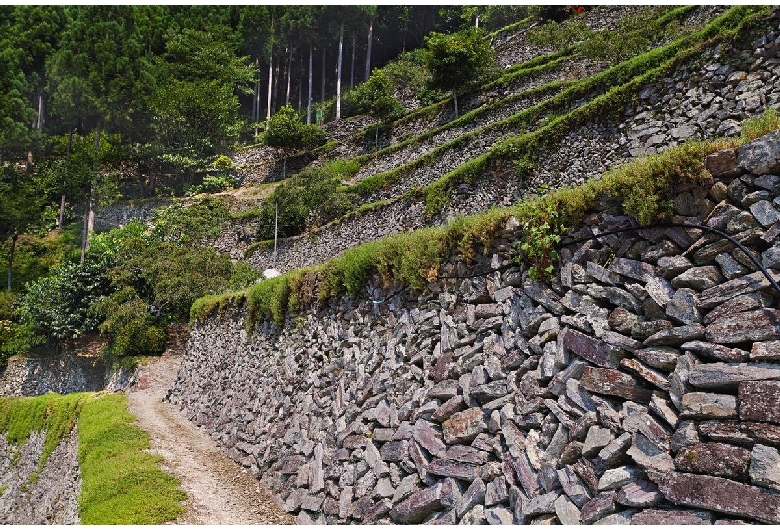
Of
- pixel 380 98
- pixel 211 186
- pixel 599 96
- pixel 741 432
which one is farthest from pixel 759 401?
pixel 211 186

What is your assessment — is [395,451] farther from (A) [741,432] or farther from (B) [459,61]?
(B) [459,61]

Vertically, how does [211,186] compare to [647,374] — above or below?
above

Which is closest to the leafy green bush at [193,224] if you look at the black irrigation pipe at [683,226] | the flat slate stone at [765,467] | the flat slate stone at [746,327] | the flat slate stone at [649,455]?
the black irrigation pipe at [683,226]

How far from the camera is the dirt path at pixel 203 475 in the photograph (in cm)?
746

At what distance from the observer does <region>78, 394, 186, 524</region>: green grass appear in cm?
746

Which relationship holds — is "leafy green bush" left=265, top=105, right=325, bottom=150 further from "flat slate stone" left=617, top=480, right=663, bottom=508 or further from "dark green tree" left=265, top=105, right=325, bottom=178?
"flat slate stone" left=617, top=480, right=663, bottom=508

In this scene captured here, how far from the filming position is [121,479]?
8.78 m

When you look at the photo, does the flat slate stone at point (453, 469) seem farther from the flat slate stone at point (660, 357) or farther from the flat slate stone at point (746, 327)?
the flat slate stone at point (746, 327)

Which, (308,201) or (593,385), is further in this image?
(308,201)

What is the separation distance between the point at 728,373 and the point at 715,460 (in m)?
0.54

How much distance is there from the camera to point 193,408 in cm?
1434

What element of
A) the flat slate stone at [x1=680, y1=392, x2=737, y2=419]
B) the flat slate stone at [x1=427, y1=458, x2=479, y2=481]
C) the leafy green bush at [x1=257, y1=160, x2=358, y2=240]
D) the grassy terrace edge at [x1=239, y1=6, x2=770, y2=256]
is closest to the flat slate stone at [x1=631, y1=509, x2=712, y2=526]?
the flat slate stone at [x1=680, y1=392, x2=737, y2=419]

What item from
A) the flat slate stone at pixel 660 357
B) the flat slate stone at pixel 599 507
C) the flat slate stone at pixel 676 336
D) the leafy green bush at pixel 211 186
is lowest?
the flat slate stone at pixel 599 507

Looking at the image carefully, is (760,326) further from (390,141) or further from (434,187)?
(390,141)
